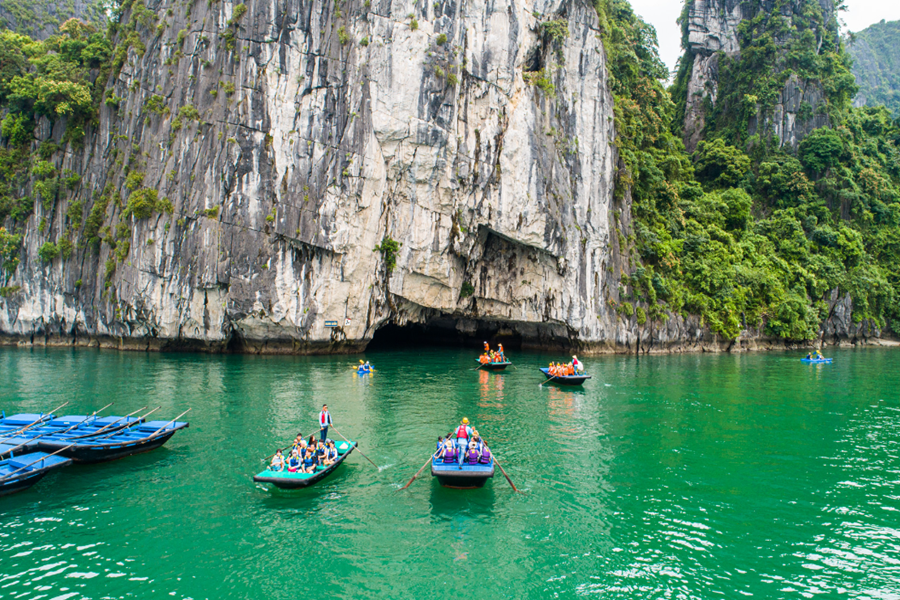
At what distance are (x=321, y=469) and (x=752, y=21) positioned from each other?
67.9 meters

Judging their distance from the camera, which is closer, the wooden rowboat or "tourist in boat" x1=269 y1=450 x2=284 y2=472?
"tourist in boat" x1=269 y1=450 x2=284 y2=472

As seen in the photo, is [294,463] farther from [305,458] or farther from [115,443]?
[115,443]

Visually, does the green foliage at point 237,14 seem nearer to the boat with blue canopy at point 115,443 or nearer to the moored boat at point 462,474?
the boat with blue canopy at point 115,443

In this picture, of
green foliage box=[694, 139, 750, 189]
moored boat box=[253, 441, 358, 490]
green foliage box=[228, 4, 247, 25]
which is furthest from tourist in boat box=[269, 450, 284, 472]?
green foliage box=[694, 139, 750, 189]

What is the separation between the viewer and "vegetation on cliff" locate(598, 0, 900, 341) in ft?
140

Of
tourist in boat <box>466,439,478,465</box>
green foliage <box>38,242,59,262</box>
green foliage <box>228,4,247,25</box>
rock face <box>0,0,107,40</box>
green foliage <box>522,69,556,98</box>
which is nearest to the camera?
tourist in boat <box>466,439,478,465</box>

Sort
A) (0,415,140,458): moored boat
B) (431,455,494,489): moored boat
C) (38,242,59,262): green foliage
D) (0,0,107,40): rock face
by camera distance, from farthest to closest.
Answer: (0,0,107,40): rock face
(38,242,59,262): green foliage
(0,415,140,458): moored boat
(431,455,494,489): moored boat

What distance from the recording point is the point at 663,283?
41.2 m

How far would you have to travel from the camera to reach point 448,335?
1984 inches

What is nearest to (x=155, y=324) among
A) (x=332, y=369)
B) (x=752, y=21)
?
(x=332, y=369)

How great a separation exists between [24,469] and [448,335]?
39114mm

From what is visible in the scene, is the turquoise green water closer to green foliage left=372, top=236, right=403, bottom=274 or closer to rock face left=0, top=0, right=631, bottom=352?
rock face left=0, top=0, right=631, bottom=352

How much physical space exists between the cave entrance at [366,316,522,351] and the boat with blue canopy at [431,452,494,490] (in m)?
30.0

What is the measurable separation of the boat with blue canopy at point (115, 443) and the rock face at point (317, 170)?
18.3 meters
